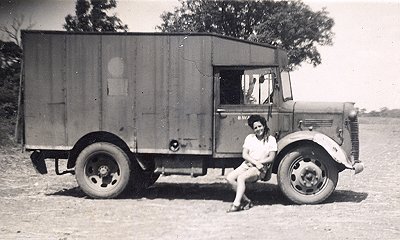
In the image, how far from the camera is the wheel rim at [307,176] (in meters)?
8.74

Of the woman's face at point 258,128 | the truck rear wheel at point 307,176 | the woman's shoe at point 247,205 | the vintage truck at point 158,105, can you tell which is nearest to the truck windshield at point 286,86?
the vintage truck at point 158,105

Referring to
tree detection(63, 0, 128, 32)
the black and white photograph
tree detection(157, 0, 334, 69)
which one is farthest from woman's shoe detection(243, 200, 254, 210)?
tree detection(157, 0, 334, 69)

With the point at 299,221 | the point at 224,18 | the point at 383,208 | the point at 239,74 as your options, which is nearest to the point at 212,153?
the point at 239,74

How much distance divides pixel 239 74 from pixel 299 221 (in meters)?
2.89

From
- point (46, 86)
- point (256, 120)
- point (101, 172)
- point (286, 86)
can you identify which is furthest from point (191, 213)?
point (46, 86)

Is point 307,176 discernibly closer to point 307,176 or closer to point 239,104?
point 307,176

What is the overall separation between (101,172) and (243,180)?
103 inches

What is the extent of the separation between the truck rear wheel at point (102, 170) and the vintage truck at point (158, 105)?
17 millimetres

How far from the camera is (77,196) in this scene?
978 centimetres

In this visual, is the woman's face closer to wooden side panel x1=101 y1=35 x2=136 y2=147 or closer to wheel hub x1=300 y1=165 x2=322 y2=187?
wheel hub x1=300 y1=165 x2=322 y2=187

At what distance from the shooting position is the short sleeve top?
8.58 metres

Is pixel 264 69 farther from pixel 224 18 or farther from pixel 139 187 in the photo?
pixel 224 18

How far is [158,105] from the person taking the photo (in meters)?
9.23

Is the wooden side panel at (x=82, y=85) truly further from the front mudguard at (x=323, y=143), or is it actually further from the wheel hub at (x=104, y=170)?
the front mudguard at (x=323, y=143)
